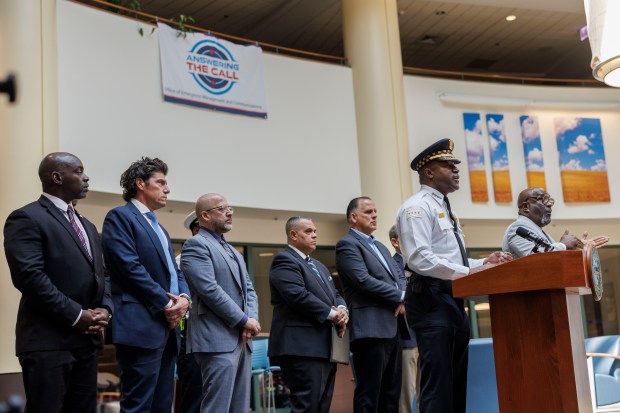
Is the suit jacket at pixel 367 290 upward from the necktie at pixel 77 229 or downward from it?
downward

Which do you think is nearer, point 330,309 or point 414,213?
point 414,213

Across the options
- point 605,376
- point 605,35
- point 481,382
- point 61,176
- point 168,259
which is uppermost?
point 605,35

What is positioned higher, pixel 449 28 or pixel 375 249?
pixel 449 28

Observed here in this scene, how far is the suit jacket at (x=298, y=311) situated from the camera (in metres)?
4.89

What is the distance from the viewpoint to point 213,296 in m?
4.30

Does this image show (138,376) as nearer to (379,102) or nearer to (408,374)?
(408,374)

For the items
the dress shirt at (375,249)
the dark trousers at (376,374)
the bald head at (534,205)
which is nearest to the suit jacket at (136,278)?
the dark trousers at (376,374)

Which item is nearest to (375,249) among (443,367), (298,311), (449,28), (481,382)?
(298,311)

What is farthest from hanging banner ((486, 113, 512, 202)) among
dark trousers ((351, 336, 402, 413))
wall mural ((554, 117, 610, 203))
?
dark trousers ((351, 336, 402, 413))

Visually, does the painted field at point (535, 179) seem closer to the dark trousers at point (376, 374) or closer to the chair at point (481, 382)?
the chair at point (481, 382)

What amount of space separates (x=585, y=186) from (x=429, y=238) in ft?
30.7

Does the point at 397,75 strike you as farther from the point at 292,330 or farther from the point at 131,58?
the point at 292,330

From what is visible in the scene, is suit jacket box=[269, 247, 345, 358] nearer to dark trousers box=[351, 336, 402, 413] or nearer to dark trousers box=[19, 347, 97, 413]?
dark trousers box=[351, 336, 402, 413]

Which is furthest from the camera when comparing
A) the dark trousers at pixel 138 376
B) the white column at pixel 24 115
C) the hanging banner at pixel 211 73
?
the hanging banner at pixel 211 73
